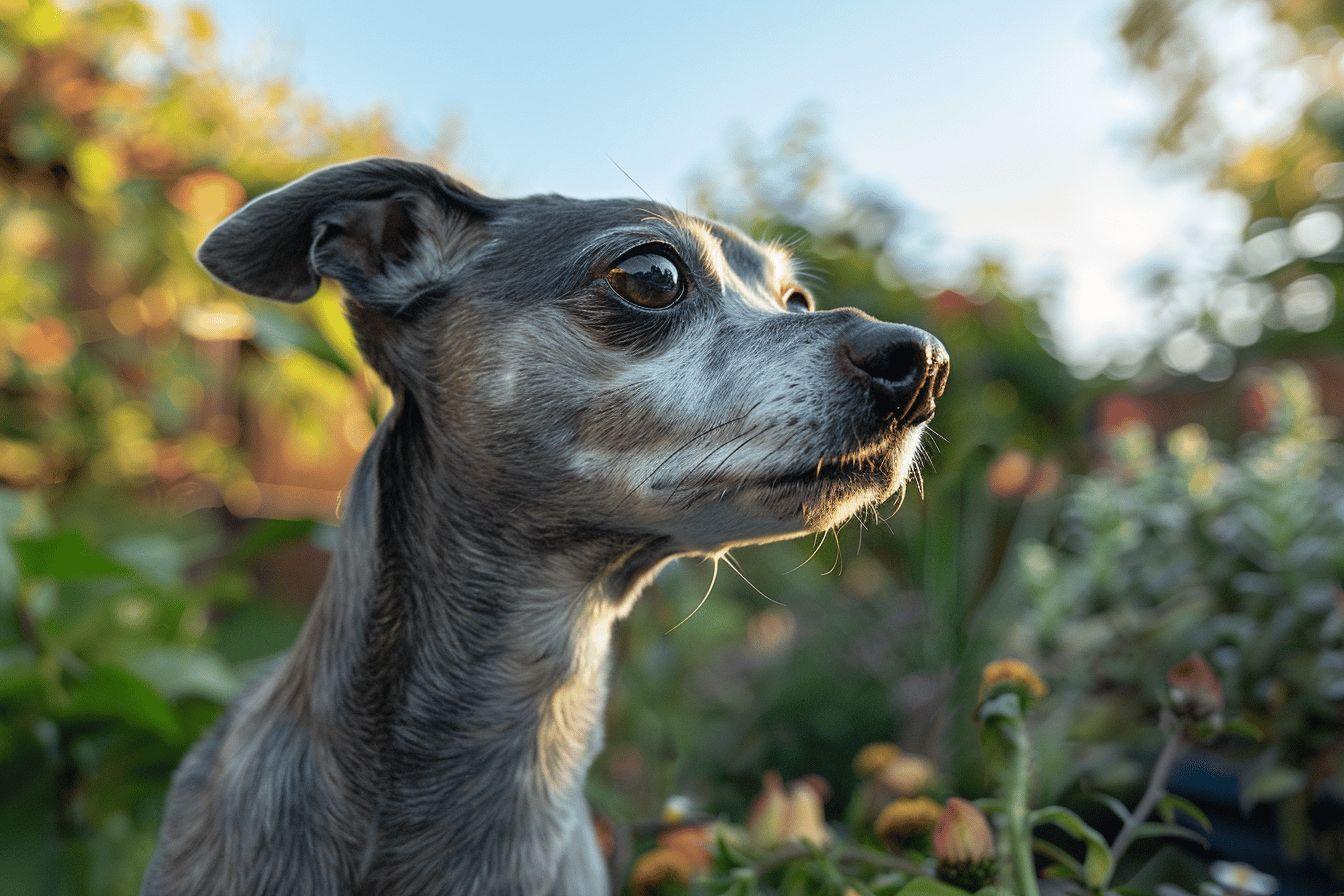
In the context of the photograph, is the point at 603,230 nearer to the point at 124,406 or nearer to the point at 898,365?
the point at 898,365

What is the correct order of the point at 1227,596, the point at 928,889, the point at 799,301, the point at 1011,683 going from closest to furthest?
the point at 928,889
the point at 1011,683
the point at 799,301
the point at 1227,596

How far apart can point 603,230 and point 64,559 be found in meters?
1.58

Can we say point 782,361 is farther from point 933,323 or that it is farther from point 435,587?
point 933,323

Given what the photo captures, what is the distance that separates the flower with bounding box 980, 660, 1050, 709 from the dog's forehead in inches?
29.0

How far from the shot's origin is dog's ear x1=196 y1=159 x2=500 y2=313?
1.34 metres

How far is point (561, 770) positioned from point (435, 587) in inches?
13.9

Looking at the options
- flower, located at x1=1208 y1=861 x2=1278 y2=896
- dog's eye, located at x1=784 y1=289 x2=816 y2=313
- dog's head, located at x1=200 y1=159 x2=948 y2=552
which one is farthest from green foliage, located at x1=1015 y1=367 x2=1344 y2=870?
dog's head, located at x1=200 y1=159 x2=948 y2=552

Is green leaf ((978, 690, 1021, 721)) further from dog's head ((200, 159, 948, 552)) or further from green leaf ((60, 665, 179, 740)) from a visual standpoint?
green leaf ((60, 665, 179, 740))

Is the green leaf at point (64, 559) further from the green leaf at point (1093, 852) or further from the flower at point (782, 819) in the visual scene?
the green leaf at point (1093, 852)

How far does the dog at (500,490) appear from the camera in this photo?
123cm

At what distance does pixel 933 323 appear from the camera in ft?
10.6

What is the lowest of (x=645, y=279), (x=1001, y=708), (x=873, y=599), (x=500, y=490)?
(x=873, y=599)

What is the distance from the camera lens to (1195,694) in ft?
4.04

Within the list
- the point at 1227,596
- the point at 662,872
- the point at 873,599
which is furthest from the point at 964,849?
the point at 873,599
